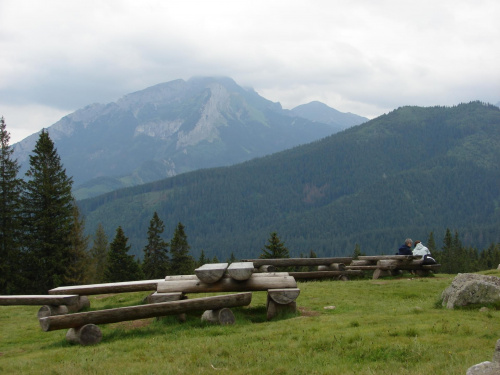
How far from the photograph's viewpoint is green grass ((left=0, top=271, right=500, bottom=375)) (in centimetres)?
830

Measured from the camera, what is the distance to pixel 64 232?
42.1m

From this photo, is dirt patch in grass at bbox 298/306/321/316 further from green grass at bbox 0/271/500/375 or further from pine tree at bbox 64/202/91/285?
pine tree at bbox 64/202/91/285

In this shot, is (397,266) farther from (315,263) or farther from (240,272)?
(240,272)

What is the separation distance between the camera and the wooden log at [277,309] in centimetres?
1310

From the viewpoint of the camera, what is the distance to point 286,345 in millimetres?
9672

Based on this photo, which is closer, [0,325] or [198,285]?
[198,285]

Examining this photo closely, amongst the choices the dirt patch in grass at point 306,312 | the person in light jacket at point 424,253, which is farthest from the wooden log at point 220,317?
the person in light jacket at point 424,253

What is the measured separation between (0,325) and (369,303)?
12.7 m

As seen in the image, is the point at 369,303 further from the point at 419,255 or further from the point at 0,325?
the point at 0,325

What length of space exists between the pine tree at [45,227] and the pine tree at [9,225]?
796mm

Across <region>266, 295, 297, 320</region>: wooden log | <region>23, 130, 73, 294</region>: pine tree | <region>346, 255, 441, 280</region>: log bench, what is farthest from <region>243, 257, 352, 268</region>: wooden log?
<region>23, 130, 73, 294</region>: pine tree

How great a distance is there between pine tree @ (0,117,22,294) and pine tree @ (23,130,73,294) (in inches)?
31.3

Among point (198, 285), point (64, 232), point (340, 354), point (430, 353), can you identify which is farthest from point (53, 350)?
point (64, 232)

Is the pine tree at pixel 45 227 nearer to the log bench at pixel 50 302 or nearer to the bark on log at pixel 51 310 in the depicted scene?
the log bench at pixel 50 302
